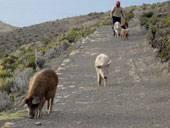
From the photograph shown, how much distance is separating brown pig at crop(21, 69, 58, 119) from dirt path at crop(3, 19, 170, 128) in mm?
223

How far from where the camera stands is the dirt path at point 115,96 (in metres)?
6.10

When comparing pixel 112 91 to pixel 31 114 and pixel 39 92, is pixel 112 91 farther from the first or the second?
pixel 31 114

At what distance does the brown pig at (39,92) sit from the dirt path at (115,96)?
223 mm

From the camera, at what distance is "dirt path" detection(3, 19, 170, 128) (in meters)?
6.10

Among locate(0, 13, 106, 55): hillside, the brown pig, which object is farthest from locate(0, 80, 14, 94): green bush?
locate(0, 13, 106, 55): hillside

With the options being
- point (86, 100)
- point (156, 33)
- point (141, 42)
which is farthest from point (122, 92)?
point (141, 42)

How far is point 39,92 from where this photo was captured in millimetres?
6383

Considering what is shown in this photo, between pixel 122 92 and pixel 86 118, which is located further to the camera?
pixel 122 92

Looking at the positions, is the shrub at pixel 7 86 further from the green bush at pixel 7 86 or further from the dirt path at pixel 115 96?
the dirt path at pixel 115 96

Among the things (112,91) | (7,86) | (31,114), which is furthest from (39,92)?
(7,86)

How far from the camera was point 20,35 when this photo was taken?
5297 cm

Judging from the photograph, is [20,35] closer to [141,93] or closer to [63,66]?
[63,66]

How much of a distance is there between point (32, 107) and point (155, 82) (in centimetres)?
451

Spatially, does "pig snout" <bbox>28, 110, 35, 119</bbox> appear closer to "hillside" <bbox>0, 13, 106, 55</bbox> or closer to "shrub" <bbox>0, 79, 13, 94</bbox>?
"shrub" <bbox>0, 79, 13, 94</bbox>
